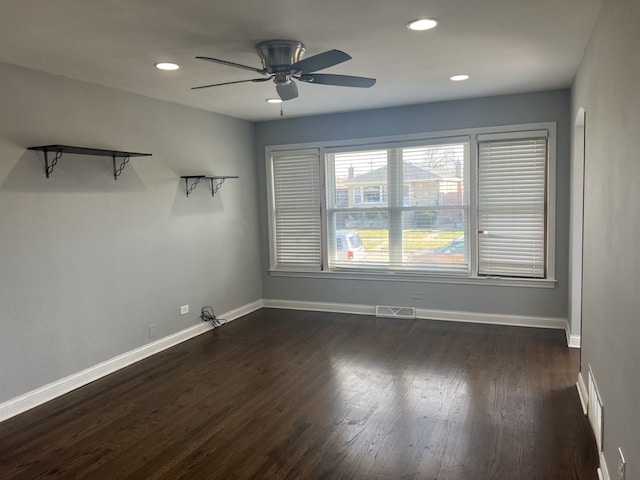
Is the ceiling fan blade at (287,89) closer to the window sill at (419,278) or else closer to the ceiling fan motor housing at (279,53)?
the ceiling fan motor housing at (279,53)

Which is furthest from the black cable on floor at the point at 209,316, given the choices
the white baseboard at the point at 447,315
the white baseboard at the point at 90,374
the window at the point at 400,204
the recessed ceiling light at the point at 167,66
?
the recessed ceiling light at the point at 167,66

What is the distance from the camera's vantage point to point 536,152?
487cm

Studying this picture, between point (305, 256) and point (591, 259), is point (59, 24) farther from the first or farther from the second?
point (305, 256)

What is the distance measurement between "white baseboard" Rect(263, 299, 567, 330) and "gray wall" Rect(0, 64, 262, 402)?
90cm

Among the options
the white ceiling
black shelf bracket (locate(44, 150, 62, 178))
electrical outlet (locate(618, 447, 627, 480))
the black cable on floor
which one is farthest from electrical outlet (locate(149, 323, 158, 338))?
electrical outlet (locate(618, 447, 627, 480))

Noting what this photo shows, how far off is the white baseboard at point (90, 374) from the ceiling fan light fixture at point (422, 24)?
11.7 feet

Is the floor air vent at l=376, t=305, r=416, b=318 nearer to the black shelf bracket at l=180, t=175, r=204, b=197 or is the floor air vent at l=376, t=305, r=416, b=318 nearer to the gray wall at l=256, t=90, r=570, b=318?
the gray wall at l=256, t=90, r=570, b=318

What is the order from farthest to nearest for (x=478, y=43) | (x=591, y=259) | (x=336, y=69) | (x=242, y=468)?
(x=336, y=69) < (x=478, y=43) < (x=591, y=259) < (x=242, y=468)

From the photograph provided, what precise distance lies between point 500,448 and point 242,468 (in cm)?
145

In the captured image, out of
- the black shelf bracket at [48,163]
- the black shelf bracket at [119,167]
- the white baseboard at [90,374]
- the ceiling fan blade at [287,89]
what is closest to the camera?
the ceiling fan blade at [287,89]

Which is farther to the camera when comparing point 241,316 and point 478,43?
point 241,316

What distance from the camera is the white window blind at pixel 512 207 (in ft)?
16.1

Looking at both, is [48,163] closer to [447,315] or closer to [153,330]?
[153,330]

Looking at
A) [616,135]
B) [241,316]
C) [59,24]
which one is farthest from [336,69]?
[241,316]
